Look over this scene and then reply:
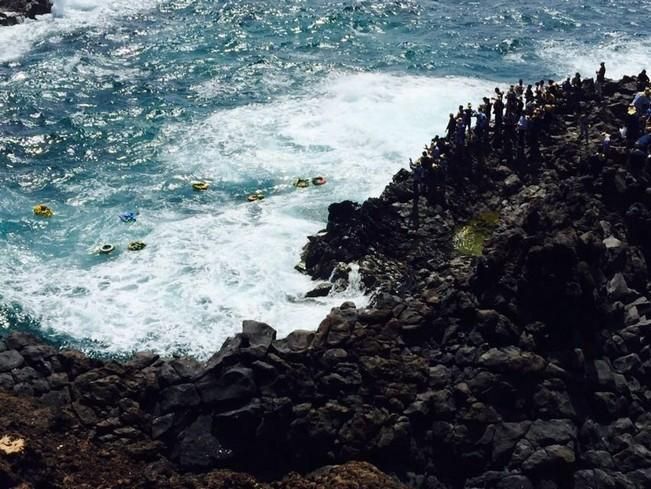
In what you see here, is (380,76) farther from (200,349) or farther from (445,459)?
(445,459)

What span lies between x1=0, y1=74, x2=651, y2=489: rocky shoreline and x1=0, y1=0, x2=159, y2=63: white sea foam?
178 feet

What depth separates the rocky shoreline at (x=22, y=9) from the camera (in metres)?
84.5

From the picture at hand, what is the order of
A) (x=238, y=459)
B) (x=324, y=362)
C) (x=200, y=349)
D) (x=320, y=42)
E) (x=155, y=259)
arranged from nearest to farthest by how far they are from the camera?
(x=238, y=459) < (x=324, y=362) < (x=200, y=349) < (x=155, y=259) < (x=320, y=42)

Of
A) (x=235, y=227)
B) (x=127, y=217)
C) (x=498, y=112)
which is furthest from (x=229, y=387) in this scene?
(x=498, y=112)

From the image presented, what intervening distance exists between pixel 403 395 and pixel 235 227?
22872mm

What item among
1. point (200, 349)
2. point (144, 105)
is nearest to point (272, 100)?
point (144, 105)

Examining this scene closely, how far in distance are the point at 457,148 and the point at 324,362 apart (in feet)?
68.9

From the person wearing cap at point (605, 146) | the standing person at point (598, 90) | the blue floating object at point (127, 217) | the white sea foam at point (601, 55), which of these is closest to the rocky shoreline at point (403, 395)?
the person wearing cap at point (605, 146)

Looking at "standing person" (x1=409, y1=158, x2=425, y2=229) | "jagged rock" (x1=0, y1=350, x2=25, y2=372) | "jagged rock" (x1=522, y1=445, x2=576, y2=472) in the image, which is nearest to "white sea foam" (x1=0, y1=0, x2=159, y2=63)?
"standing person" (x1=409, y1=158, x2=425, y2=229)

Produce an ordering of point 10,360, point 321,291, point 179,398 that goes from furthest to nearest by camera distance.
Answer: point 321,291, point 10,360, point 179,398

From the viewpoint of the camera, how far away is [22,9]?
8619 centimetres

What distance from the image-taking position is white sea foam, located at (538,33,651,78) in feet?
246

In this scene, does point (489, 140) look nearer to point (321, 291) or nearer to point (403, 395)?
point (321, 291)

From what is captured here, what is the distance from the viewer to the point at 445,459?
27625mm
